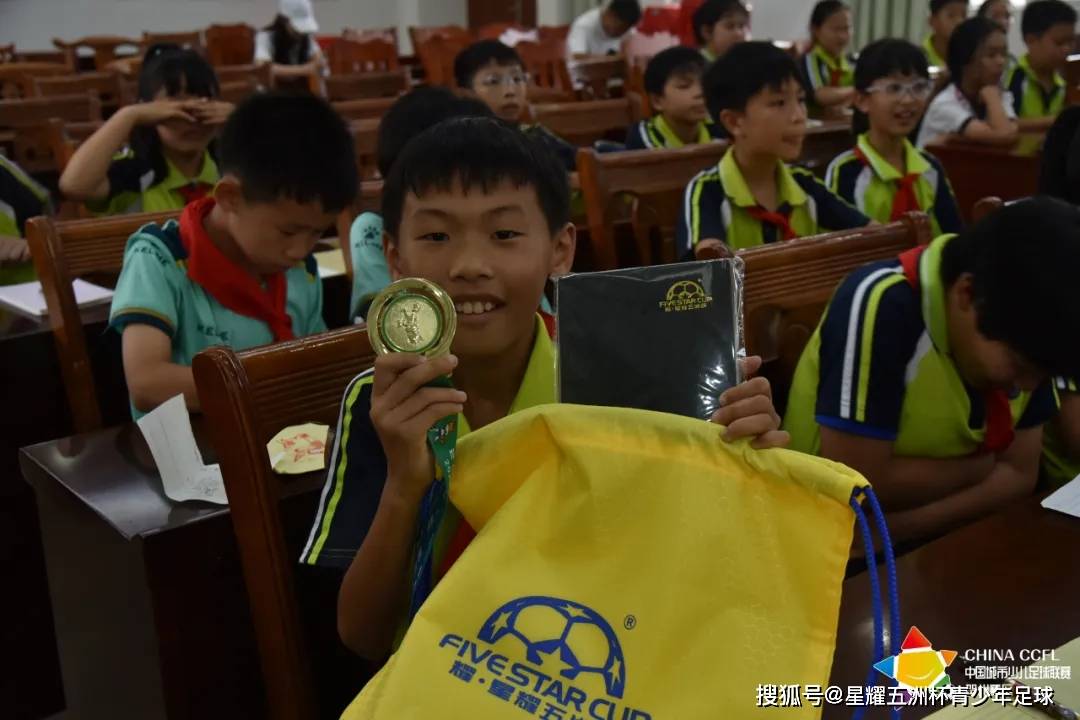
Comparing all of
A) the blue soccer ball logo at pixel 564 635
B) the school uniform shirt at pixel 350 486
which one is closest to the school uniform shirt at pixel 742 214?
the school uniform shirt at pixel 350 486

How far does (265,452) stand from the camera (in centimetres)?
108

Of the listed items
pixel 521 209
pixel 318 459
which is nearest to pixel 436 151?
pixel 521 209

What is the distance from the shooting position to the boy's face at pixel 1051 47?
5000mm

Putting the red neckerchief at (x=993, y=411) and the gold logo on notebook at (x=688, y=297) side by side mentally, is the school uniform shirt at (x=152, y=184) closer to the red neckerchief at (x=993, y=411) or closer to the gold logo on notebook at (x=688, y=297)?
the red neckerchief at (x=993, y=411)

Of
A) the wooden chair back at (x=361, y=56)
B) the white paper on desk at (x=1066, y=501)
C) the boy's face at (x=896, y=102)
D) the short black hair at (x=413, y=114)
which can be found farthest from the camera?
the wooden chair back at (x=361, y=56)

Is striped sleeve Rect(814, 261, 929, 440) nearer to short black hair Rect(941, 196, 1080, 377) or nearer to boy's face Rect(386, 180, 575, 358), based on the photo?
short black hair Rect(941, 196, 1080, 377)

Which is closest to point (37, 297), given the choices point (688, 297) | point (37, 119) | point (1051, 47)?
point (688, 297)

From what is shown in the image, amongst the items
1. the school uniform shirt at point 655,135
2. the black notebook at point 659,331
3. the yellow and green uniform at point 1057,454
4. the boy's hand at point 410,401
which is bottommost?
the yellow and green uniform at point 1057,454

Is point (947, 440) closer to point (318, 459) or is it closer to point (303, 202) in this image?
point (318, 459)

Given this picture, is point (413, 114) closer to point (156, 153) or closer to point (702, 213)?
point (702, 213)

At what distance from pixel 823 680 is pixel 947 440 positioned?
0.86m

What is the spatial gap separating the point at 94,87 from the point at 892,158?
3.83 meters

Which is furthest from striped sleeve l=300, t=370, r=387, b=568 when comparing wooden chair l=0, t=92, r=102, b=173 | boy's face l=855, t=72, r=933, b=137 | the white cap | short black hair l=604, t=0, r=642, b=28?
the white cap

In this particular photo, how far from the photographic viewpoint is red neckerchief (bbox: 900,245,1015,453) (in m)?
1.39
